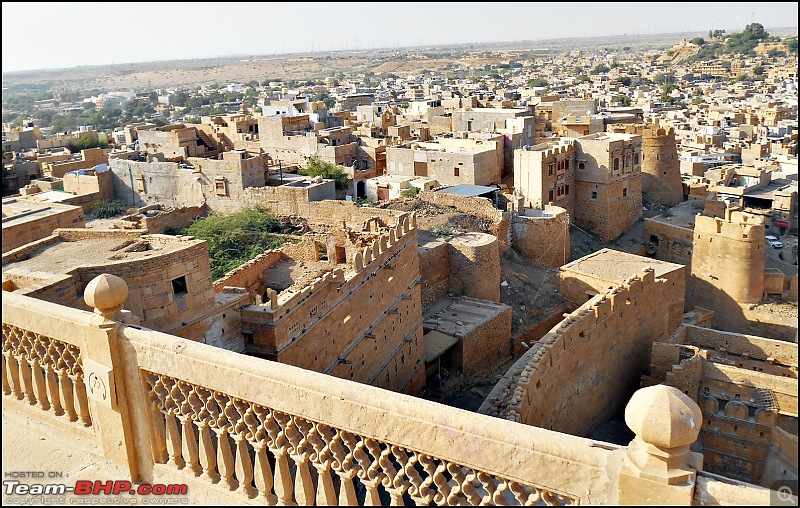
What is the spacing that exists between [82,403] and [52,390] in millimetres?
329

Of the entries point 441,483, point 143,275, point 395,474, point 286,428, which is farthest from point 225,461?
point 143,275

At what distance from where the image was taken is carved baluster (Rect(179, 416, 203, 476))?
4.31m

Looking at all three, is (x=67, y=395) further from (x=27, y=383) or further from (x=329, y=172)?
(x=329, y=172)

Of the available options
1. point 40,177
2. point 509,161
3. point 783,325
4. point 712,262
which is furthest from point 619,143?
point 40,177

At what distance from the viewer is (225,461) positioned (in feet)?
13.7

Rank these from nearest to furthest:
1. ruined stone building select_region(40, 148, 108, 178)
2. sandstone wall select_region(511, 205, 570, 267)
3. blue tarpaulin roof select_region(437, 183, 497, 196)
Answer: sandstone wall select_region(511, 205, 570, 267)
blue tarpaulin roof select_region(437, 183, 497, 196)
ruined stone building select_region(40, 148, 108, 178)

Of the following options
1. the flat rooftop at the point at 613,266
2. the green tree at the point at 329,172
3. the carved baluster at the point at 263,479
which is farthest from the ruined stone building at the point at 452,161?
the carved baluster at the point at 263,479

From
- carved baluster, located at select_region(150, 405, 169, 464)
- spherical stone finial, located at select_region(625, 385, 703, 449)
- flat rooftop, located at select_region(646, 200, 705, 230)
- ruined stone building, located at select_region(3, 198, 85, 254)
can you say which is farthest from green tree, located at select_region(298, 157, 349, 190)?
spherical stone finial, located at select_region(625, 385, 703, 449)

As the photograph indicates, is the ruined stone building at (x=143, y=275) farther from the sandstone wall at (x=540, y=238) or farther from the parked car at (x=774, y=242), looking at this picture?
the parked car at (x=774, y=242)

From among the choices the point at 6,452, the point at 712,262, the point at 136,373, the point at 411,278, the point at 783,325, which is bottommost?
the point at 783,325

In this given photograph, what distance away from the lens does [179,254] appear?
26.9 feet

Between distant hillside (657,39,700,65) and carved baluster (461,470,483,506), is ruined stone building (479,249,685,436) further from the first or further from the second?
distant hillside (657,39,700,65)

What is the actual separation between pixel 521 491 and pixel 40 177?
1110 inches

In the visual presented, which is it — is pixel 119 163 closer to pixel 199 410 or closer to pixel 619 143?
pixel 619 143
